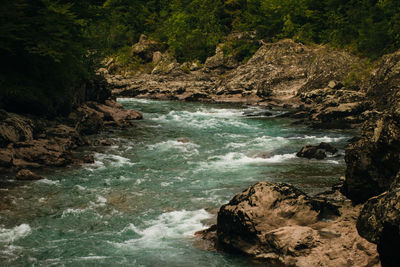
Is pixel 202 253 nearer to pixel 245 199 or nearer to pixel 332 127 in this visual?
pixel 245 199

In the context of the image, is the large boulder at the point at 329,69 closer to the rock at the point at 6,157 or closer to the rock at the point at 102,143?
the rock at the point at 102,143

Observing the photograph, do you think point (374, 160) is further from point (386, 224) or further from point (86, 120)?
point (86, 120)

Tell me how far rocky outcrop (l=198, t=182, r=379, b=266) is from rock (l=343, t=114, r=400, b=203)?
479 millimetres

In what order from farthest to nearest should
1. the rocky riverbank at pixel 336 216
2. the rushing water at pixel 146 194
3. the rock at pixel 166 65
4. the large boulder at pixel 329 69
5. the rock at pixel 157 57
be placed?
the rock at pixel 157 57, the rock at pixel 166 65, the large boulder at pixel 329 69, the rushing water at pixel 146 194, the rocky riverbank at pixel 336 216

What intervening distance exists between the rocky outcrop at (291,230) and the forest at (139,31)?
520 inches

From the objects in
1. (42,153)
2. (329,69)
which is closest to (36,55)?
(42,153)

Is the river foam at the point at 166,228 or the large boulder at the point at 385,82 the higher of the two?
the large boulder at the point at 385,82

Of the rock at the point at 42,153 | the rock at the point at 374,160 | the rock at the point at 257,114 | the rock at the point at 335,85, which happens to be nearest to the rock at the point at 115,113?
the rock at the point at 257,114

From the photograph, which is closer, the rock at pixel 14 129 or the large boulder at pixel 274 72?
the rock at pixel 14 129

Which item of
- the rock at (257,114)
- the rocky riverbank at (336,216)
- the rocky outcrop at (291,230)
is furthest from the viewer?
the rock at (257,114)

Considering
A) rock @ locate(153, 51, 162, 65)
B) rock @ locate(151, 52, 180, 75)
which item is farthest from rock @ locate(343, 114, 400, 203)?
rock @ locate(153, 51, 162, 65)

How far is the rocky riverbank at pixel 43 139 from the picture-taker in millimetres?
17922

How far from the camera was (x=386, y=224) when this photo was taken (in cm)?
702

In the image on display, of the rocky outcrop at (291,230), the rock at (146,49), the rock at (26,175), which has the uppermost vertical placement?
the rock at (146,49)
